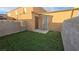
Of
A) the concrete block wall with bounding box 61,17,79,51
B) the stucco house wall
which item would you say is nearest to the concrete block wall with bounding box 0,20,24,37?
the stucco house wall

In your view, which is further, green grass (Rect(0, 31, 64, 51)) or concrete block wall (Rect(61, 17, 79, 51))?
green grass (Rect(0, 31, 64, 51))

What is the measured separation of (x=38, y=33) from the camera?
6.16 ft

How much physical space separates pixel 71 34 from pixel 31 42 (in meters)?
0.55

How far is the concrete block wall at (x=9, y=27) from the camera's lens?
184 cm

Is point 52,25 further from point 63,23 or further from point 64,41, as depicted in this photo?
point 64,41

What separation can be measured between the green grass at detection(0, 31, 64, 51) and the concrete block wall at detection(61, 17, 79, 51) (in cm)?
7

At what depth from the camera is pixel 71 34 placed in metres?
1.75

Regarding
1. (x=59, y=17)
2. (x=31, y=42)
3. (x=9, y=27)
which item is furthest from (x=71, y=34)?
(x=9, y=27)

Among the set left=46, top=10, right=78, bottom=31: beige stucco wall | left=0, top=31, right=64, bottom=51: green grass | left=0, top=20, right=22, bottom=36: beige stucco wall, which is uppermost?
left=46, top=10, right=78, bottom=31: beige stucco wall

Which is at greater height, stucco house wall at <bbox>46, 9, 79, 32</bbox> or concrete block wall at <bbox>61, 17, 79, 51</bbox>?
stucco house wall at <bbox>46, 9, 79, 32</bbox>

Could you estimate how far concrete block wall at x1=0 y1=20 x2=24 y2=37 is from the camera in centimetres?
184

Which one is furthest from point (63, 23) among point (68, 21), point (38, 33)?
point (38, 33)

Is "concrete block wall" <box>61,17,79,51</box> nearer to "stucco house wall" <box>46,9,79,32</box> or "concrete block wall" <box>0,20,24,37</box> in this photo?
"stucco house wall" <box>46,9,79,32</box>
